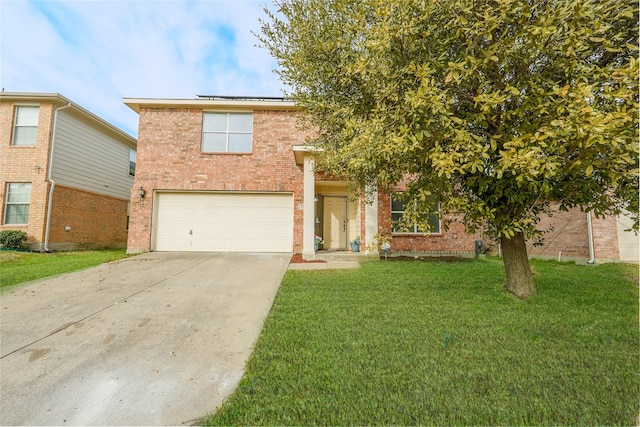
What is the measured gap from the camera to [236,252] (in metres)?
10.9

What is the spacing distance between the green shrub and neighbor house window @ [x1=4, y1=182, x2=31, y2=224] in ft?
2.67

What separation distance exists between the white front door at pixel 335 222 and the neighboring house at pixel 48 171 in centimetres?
1033

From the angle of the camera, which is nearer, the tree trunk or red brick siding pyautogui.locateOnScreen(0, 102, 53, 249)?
the tree trunk

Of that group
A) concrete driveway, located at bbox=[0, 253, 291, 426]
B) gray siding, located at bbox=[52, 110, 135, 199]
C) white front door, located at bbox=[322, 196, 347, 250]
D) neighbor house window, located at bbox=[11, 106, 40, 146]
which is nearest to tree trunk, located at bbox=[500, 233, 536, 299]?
concrete driveway, located at bbox=[0, 253, 291, 426]

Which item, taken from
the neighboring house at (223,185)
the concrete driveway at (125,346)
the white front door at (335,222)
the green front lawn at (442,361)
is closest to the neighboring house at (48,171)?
the neighboring house at (223,185)

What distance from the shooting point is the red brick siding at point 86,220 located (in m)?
12.0

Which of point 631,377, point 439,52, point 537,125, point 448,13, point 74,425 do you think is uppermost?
point 448,13

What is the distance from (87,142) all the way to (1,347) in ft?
43.3

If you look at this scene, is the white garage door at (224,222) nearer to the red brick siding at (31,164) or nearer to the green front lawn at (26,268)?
the green front lawn at (26,268)

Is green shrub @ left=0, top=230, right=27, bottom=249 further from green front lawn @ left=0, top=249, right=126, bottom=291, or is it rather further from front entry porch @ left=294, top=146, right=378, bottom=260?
front entry porch @ left=294, top=146, right=378, bottom=260

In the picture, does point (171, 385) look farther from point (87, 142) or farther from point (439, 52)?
point (87, 142)

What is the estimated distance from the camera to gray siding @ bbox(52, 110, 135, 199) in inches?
483

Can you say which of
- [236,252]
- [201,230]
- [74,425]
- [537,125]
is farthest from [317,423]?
[201,230]

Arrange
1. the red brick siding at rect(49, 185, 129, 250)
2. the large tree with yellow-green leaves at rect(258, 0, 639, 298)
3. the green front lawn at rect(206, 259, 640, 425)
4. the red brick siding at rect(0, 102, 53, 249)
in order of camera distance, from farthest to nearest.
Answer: the red brick siding at rect(49, 185, 129, 250) < the red brick siding at rect(0, 102, 53, 249) < the large tree with yellow-green leaves at rect(258, 0, 639, 298) < the green front lawn at rect(206, 259, 640, 425)
